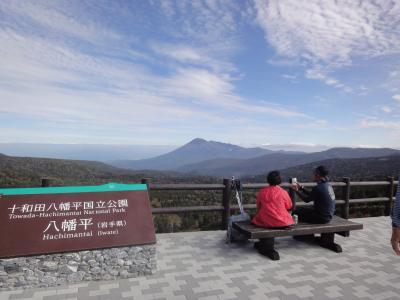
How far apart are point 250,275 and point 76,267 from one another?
103 inches

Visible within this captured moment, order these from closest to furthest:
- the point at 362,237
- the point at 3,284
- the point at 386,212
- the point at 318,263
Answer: the point at 3,284 < the point at 318,263 < the point at 362,237 < the point at 386,212

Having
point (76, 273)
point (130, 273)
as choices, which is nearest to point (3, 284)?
point (76, 273)

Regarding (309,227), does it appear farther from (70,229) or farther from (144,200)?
(70,229)

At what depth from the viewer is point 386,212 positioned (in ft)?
33.9

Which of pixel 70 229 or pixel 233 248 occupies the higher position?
pixel 70 229

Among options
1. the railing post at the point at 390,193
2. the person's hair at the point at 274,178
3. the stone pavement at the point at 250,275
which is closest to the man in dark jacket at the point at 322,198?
the stone pavement at the point at 250,275

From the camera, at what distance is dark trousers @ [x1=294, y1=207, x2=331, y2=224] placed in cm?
668

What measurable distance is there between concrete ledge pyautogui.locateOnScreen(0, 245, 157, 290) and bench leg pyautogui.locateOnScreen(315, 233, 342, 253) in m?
3.59

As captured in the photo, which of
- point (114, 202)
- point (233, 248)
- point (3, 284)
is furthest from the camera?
point (233, 248)

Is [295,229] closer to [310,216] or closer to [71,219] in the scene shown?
[310,216]

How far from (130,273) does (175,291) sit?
0.83m

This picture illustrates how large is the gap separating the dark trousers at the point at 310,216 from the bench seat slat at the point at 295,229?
143mm

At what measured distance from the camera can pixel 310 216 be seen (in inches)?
269

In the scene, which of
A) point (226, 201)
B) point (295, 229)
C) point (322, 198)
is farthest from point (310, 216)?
point (226, 201)
